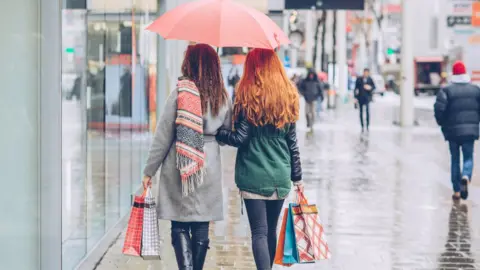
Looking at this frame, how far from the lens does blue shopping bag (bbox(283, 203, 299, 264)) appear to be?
593cm

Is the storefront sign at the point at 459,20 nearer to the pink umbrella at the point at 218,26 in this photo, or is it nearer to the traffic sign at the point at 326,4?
the traffic sign at the point at 326,4

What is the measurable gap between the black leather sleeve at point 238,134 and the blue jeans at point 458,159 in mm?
6150

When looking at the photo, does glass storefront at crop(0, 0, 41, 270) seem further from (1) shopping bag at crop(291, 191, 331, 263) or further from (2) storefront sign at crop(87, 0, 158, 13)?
(2) storefront sign at crop(87, 0, 158, 13)

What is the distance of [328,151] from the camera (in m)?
19.3

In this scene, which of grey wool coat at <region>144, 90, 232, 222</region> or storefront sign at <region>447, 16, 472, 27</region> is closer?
grey wool coat at <region>144, 90, 232, 222</region>

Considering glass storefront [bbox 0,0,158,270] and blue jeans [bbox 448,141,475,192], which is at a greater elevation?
glass storefront [bbox 0,0,158,270]

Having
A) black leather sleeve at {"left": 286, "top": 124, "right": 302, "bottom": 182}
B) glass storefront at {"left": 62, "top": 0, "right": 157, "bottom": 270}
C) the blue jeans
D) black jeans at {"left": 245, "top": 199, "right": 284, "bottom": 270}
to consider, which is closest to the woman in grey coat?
black jeans at {"left": 245, "top": 199, "right": 284, "bottom": 270}

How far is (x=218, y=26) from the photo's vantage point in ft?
19.0

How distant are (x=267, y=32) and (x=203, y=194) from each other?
1108 millimetres

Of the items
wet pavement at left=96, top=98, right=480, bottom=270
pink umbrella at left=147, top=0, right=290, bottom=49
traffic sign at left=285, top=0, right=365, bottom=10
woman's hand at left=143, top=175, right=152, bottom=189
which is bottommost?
wet pavement at left=96, top=98, right=480, bottom=270

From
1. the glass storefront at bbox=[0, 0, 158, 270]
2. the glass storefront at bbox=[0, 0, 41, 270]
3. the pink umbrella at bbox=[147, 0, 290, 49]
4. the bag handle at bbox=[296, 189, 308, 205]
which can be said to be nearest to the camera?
the glass storefront at bbox=[0, 0, 41, 270]

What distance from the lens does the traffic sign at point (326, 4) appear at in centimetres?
2478

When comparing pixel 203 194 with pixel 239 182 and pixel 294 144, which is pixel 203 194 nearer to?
pixel 239 182

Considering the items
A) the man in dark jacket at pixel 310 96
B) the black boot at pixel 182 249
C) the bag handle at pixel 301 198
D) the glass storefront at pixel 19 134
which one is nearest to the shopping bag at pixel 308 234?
the bag handle at pixel 301 198
